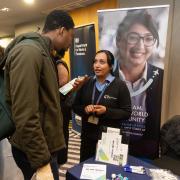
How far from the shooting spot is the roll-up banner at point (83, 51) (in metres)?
3.79

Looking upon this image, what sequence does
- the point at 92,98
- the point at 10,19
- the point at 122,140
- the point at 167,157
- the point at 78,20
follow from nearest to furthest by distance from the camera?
the point at 122,140
the point at 92,98
the point at 167,157
the point at 78,20
the point at 10,19

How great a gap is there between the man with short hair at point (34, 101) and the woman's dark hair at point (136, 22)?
1798 millimetres

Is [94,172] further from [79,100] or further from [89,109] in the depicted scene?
[79,100]

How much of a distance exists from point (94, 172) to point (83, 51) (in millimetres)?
2763

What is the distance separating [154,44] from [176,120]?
0.91 metres

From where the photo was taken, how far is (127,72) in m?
2.87

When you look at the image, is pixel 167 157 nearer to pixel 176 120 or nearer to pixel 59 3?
pixel 176 120

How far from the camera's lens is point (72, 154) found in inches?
132

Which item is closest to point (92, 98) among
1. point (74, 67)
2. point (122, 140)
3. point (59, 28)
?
point (122, 140)

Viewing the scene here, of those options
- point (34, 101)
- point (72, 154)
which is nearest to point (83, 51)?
point (72, 154)

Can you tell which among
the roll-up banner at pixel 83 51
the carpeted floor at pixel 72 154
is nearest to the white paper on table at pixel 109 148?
the carpeted floor at pixel 72 154

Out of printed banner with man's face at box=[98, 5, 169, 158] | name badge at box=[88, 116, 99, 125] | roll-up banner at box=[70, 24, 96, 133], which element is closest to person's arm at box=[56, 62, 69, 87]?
name badge at box=[88, 116, 99, 125]

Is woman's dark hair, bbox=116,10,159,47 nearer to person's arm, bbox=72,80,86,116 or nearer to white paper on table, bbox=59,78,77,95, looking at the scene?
person's arm, bbox=72,80,86,116

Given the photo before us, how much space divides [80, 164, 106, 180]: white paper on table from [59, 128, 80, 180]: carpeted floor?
123 centimetres
